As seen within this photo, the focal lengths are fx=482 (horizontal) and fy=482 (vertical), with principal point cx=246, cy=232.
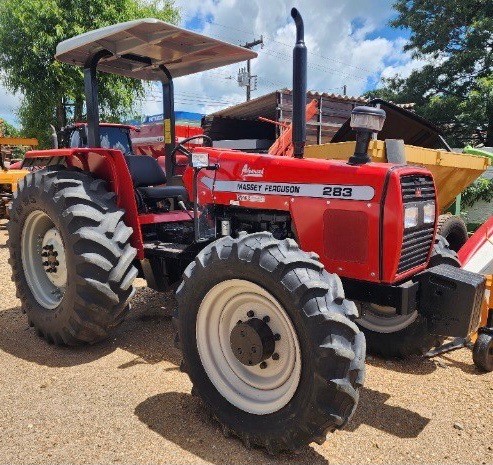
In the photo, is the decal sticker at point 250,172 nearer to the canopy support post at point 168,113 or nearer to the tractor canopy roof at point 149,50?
the tractor canopy roof at point 149,50

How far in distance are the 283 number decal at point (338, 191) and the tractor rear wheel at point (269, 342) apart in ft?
1.58

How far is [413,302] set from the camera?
2709 mm

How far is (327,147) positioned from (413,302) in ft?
9.13

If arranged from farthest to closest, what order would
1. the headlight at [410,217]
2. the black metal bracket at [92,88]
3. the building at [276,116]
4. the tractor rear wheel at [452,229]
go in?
the building at [276,116], the tractor rear wheel at [452,229], the black metal bracket at [92,88], the headlight at [410,217]

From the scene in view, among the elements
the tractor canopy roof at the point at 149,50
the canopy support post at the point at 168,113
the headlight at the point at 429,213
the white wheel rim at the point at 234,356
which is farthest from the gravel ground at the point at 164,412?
the tractor canopy roof at the point at 149,50

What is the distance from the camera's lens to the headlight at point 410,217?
2641 millimetres

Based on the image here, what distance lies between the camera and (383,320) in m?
3.62

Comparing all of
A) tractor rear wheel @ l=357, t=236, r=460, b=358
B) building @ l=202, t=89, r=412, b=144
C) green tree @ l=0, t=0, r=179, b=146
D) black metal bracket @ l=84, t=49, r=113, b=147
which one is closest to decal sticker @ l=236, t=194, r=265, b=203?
tractor rear wheel @ l=357, t=236, r=460, b=358

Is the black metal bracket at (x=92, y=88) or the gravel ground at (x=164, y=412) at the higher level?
the black metal bracket at (x=92, y=88)

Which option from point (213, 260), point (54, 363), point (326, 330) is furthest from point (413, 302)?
point (54, 363)

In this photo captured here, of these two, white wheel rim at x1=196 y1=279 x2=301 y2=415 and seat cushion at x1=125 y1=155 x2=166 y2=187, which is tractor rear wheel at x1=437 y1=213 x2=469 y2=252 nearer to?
seat cushion at x1=125 y1=155 x2=166 y2=187


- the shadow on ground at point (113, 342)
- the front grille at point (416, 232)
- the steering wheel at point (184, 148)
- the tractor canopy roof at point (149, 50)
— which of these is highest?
the tractor canopy roof at point (149, 50)

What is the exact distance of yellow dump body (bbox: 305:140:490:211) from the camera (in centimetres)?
484

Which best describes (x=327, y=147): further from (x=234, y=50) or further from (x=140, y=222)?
(x=140, y=222)
